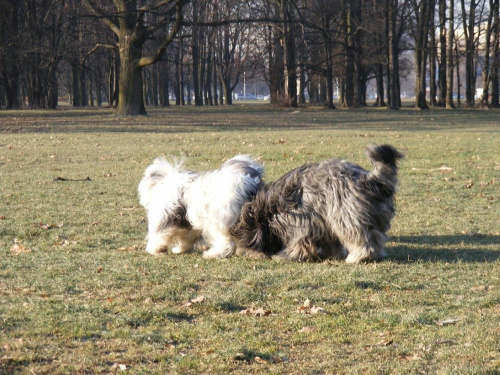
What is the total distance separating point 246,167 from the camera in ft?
25.9

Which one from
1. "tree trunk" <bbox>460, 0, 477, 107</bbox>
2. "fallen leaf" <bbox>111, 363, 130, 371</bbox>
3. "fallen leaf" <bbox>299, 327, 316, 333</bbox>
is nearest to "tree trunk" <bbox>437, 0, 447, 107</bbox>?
"tree trunk" <bbox>460, 0, 477, 107</bbox>

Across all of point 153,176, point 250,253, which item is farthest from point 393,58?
point 250,253

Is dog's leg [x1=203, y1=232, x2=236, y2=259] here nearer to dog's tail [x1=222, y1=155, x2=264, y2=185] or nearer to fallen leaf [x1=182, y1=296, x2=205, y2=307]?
dog's tail [x1=222, y1=155, x2=264, y2=185]

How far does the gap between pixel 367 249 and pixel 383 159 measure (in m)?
0.91

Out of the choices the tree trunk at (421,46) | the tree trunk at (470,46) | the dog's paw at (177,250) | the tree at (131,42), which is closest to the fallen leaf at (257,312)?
the dog's paw at (177,250)

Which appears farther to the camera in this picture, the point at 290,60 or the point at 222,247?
the point at 290,60

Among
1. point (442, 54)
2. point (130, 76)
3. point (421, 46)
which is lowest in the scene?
point (130, 76)

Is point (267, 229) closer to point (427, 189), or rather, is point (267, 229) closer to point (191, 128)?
point (427, 189)

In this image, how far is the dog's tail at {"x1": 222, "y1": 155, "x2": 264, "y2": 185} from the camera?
7805 mm

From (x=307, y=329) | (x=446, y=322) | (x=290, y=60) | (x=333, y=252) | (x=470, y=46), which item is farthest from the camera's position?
(x=470, y=46)

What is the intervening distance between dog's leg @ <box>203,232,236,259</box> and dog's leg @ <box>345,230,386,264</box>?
1268 millimetres

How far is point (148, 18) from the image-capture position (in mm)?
52625

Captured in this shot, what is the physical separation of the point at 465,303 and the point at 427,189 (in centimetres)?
728

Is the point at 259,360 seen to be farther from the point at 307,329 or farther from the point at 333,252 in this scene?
the point at 333,252
